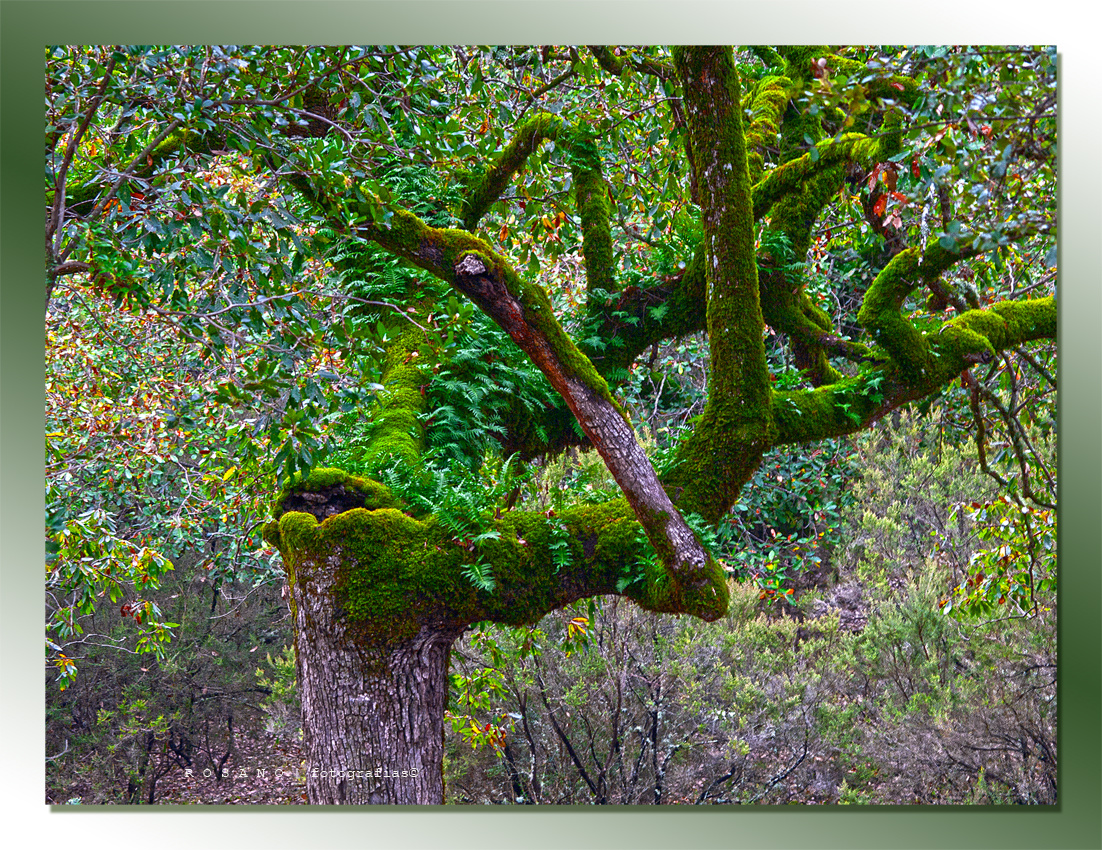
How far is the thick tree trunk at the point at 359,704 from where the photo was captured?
259 cm

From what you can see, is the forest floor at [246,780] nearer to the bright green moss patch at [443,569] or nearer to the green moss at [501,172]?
the bright green moss patch at [443,569]

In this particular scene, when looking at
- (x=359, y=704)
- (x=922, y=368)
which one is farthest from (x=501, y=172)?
(x=359, y=704)

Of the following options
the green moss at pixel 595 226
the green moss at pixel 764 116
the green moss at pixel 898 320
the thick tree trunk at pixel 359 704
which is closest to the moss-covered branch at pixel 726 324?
the green moss at pixel 898 320

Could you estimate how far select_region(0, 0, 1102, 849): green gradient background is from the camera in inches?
106

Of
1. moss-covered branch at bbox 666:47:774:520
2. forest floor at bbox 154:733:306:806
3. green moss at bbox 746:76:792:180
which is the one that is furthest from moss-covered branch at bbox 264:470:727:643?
green moss at bbox 746:76:792:180

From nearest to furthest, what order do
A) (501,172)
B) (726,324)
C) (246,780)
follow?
(726,324) < (246,780) < (501,172)

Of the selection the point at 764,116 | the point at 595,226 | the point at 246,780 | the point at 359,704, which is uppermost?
the point at 764,116

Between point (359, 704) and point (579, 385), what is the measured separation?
1303 mm
